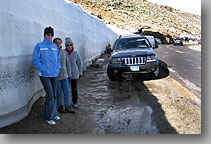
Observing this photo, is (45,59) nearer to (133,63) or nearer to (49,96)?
(49,96)

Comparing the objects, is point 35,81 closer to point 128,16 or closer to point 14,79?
point 14,79

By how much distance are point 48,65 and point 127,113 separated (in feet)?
6.63

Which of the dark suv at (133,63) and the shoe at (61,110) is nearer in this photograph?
the shoe at (61,110)

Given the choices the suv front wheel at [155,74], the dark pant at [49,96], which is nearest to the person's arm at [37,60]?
the dark pant at [49,96]

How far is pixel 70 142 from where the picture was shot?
344cm

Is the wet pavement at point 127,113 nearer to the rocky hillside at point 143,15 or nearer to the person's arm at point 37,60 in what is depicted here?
the person's arm at point 37,60

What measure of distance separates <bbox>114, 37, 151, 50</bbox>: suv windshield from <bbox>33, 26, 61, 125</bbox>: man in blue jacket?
4.84 m

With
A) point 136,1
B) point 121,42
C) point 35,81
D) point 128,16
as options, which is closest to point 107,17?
point 128,16

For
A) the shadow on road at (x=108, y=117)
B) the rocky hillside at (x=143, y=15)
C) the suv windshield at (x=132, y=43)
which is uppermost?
the rocky hillside at (x=143, y=15)

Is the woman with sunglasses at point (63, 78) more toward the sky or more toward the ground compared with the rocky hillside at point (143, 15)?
more toward the ground

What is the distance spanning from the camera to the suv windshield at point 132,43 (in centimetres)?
811

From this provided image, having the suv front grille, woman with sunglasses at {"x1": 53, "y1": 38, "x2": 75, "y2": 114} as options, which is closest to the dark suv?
the suv front grille

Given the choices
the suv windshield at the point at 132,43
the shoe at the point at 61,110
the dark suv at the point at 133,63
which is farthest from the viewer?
the suv windshield at the point at 132,43

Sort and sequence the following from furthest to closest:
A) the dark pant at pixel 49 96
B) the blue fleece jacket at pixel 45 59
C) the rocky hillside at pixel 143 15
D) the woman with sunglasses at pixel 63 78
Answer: the rocky hillside at pixel 143 15, the woman with sunglasses at pixel 63 78, the dark pant at pixel 49 96, the blue fleece jacket at pixel 45 59
